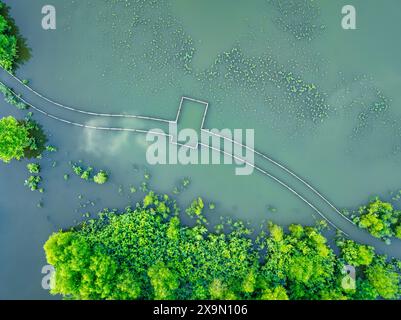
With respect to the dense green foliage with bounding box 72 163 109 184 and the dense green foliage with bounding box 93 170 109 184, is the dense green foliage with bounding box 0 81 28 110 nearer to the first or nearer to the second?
the dense green foliage with bounding box 72 163 109 184

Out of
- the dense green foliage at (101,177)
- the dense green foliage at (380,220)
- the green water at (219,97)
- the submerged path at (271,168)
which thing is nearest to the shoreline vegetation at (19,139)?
the green water at (219,97)

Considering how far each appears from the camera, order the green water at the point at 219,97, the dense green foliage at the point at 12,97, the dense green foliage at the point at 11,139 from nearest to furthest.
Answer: the dense green foliage at the point at 11,139
the green water at the point at 219,97
the dense green foliage at the point at 12,97

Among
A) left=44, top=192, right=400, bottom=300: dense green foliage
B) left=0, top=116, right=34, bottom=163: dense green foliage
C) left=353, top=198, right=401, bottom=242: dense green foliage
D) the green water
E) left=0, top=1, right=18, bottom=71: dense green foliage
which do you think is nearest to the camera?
left=44, top=192, right=400, bottom=300: dense green foliage

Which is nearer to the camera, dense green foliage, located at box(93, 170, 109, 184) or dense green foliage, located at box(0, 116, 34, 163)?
dense green foliage, located at box(0, 116, 34, 163)

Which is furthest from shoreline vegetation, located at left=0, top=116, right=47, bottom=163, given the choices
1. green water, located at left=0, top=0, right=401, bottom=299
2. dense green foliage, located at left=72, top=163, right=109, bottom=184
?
dense green foliage, located at left=72, top=163, right=109, bottom=184

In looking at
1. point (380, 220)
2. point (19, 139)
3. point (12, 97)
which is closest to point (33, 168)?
point (19, 139)

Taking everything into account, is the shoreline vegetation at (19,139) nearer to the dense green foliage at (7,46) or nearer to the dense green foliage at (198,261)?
the dense green foliage at (7,46)
